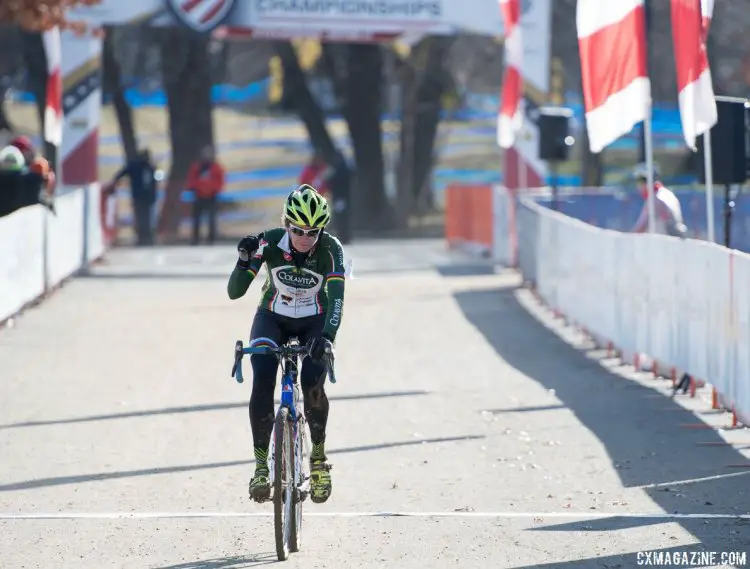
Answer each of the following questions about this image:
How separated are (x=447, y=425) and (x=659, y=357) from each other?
256cm

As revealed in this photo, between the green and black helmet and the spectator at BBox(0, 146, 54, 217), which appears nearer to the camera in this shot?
the green and black helmet

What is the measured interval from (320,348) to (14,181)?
535 inches

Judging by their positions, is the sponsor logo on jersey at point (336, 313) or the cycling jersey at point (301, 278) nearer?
the sponsor logo on jersey at point (336, 313)

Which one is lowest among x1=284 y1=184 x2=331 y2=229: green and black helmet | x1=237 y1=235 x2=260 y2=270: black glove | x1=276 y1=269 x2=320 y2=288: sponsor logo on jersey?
x1=276 y1=269 x2=320 y2=288: sponsor logo on jersey

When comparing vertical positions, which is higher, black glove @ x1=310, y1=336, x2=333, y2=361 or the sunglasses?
the sunglasses

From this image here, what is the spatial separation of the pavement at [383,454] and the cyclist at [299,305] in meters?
0.42

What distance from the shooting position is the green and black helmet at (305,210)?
8.40 meters

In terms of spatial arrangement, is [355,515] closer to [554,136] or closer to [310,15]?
[554,136]

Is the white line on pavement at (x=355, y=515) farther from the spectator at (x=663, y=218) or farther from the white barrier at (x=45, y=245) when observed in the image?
the white barrier at (x=45, y=245)

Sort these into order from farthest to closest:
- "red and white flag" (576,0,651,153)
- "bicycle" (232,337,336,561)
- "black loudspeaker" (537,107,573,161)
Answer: "black loudspeaker" (537,107,573,161), "red and white flag" (576,0,651,153), "bicycle" (232,337,336,561)

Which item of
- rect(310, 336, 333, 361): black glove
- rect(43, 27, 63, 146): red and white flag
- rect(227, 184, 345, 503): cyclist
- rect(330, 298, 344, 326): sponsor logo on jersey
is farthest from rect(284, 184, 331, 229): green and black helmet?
rect(43, 27, 63, 146): red and white flag

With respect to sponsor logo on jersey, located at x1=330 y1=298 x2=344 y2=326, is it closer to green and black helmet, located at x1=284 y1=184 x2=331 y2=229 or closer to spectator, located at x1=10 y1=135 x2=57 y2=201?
green and black helmet, located at x1=284 y1=184 x2=331 y2=229

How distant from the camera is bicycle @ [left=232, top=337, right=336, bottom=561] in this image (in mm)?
8188

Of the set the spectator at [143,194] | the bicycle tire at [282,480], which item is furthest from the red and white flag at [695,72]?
the spectator at [143,194]
